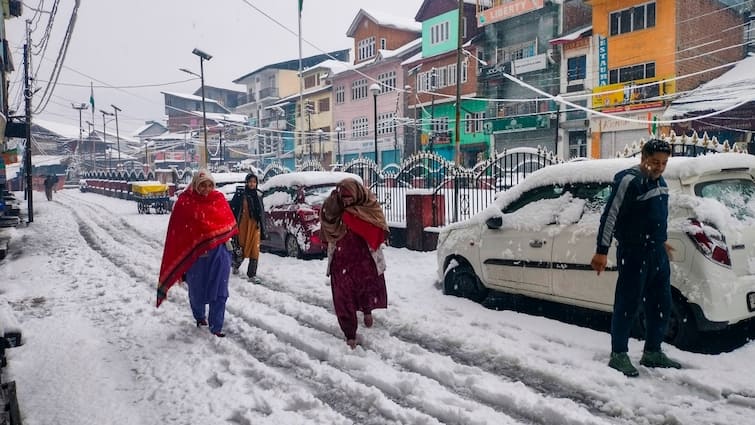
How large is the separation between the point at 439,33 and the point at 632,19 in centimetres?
1391

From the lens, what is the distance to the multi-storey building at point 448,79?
3544cm

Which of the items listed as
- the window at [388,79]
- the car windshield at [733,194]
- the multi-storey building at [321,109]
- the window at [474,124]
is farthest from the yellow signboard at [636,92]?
the multi-storey building at [321,109]

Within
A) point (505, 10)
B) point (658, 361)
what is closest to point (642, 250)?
point (658, 361)

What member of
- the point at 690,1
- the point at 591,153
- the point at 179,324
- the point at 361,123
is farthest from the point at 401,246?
the point at 361,123

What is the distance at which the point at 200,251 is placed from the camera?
5773 mm

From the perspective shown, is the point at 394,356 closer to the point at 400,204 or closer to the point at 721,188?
the point at 721,188

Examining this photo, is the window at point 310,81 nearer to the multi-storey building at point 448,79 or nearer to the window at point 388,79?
the window at point 388,79

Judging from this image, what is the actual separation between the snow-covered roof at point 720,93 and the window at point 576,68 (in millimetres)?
6031

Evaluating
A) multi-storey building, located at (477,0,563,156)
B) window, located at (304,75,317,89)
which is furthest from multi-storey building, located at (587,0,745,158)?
window, located at (304,75,317,89)

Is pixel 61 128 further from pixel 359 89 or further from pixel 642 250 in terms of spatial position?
pixel 642 250

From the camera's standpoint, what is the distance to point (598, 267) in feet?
13.8

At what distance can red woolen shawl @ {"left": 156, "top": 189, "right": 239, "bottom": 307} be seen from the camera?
580cm

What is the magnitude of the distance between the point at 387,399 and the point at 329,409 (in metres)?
0.45

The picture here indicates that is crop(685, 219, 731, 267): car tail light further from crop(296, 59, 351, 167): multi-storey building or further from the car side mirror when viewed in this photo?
crop(296, 59, 351, 167): multi-storey building
